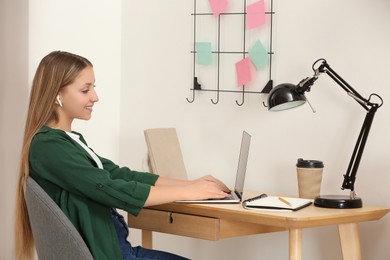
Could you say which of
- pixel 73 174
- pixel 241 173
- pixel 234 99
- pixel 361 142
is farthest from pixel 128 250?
pixel 234 99

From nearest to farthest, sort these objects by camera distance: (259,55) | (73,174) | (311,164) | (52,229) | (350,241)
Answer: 1. (52,229)
2. (73,174)
3. (350,241)
4. (311,164)
5. (259,55)

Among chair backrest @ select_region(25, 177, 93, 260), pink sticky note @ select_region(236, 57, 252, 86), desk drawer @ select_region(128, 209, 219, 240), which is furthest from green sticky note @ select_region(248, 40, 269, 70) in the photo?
chair backrest @ select_region(25, 177, 93, 260)

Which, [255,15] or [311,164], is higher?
[255,15]

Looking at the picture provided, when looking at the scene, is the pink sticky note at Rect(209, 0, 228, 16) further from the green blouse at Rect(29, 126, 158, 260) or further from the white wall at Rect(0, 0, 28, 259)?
the green blouse at Rect(29, 126, 158, 260)

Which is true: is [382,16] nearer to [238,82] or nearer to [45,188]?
[238,82]

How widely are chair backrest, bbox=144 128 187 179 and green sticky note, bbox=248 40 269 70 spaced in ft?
1.36

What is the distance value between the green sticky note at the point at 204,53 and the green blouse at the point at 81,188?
1046 millimetres

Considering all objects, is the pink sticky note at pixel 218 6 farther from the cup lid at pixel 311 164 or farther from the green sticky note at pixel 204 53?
the cup lid at pixel 311 164

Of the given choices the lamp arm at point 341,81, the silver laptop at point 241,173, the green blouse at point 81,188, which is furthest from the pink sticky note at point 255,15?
the green blouse at point 81,188

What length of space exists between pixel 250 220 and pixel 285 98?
1.43 ft

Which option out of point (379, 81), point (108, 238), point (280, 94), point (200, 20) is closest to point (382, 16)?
point (379, 81)

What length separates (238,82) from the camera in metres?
3.30

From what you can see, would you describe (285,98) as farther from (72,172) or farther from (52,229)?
(52,229)

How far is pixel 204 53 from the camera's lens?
340cm
